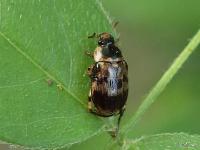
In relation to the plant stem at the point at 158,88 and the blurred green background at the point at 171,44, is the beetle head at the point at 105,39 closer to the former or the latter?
the plant stem at the point at 158,88

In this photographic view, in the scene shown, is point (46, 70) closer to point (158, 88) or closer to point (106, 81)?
point (106, 81)

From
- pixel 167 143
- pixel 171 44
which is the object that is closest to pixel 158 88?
pixel 167 143

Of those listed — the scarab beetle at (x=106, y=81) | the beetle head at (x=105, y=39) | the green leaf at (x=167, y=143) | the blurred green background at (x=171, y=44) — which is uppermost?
the beetle head at (x=105, y=39)

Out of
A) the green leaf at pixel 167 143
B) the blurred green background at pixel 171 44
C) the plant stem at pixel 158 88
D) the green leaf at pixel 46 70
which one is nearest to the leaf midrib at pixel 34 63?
the green leaf at pixel 46 70

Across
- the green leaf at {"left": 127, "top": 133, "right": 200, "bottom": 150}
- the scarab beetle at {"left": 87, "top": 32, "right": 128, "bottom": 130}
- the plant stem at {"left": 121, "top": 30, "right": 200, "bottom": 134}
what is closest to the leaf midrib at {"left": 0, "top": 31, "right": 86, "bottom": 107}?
the scarab beetle at {"left": 87, "top": 32, "right": 128, "bottom": 130}

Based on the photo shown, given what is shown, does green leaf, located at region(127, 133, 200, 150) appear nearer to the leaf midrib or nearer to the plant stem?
the plant stem
